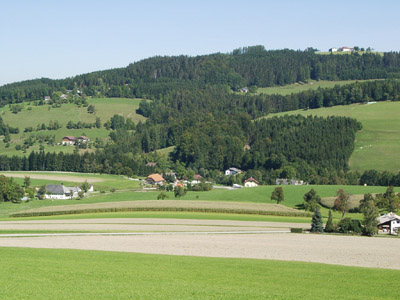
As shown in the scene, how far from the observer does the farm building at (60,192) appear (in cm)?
12138

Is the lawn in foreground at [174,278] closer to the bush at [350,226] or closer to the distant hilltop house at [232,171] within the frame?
the bush at [350,226]

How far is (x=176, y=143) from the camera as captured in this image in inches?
7790

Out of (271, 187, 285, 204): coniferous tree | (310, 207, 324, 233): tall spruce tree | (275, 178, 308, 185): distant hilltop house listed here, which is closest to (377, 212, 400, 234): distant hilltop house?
(310, 207, 324, 233): tall spruce tree

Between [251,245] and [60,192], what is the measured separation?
84315 mm

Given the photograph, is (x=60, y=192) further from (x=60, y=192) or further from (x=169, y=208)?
(x=169, y=208)

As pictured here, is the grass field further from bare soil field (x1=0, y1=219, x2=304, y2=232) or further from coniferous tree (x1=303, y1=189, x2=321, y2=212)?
bare soil field (x1=0, y1=219, x2=304, y2=232)

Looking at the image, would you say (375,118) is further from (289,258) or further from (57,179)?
(289,258)

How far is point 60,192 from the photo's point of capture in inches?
4867

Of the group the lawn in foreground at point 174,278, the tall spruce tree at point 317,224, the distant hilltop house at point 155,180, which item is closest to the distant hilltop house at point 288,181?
the distant hilltop house at point 155,180

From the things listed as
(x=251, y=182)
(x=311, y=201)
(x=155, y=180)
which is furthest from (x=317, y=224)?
(x=155, y=180)

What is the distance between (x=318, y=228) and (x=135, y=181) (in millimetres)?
86479

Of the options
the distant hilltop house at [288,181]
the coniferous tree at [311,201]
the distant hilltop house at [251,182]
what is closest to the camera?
the coniferous tree at [311,201]

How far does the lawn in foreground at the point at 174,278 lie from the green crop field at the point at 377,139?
4379 inches

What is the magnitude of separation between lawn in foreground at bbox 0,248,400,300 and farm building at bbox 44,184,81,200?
84.2m
